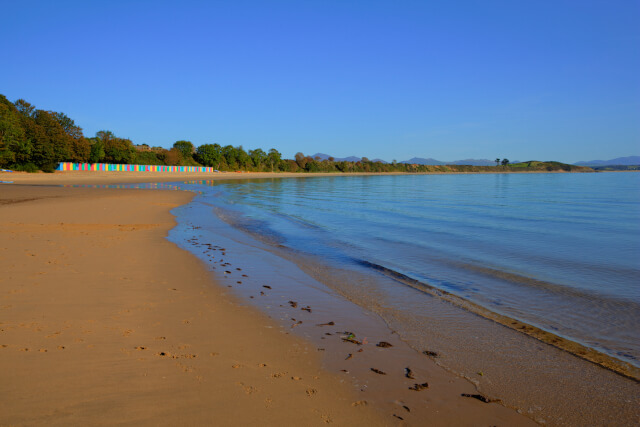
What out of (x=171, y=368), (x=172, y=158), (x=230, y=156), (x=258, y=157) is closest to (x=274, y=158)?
(x=258, y=157)

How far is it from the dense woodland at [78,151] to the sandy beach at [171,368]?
176ft

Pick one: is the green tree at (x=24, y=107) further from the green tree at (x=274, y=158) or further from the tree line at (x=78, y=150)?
the green tree at (x=274, y=158)

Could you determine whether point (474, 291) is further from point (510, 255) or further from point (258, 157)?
point (258, 157)

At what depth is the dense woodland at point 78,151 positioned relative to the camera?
50.2 meters

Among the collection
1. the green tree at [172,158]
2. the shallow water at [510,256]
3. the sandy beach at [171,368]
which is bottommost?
the shallow water at [510,256]

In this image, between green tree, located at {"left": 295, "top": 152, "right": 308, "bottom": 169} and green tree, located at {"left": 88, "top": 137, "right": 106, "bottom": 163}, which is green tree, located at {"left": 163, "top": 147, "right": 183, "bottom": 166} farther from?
green tree, located at {"left": 295, "top": 152, "right": 308, "bottom": 169}

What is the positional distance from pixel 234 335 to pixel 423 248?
27.7 feet

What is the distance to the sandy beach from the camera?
10.2 ft

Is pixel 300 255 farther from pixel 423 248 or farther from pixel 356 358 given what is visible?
pixel 356 358

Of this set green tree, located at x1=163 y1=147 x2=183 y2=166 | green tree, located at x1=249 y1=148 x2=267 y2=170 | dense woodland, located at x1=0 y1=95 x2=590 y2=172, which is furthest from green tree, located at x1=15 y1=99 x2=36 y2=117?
green tree, located at x1=249 y1=148 x2=267 y2=170

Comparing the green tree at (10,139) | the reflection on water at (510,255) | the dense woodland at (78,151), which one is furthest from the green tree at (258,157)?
the reflection on water at (510,255)

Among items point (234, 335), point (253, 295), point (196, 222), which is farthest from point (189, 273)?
point (196, 222)

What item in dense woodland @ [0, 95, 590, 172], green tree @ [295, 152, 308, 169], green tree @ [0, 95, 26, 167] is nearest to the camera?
green tree @ [0, 95, 26, 167]

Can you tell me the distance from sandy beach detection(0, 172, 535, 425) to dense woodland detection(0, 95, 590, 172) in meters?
53.7
